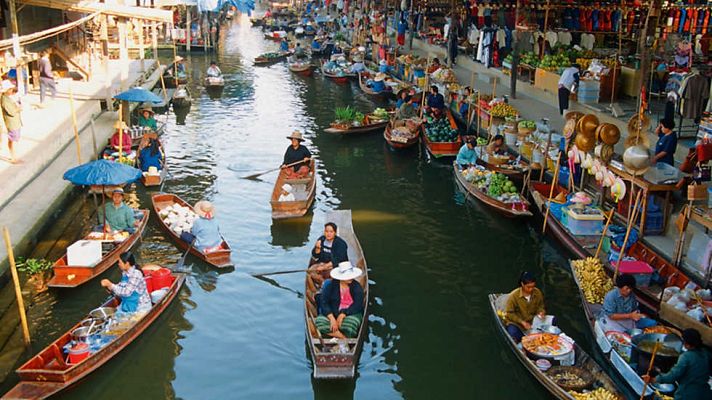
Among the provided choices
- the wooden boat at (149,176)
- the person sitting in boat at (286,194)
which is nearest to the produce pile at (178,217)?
the person sitting in boat at (286,194)

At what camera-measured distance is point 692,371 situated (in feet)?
24.0

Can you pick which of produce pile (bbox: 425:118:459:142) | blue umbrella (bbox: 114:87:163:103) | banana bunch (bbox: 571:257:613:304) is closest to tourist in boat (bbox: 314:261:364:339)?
banana bunch (bbox: 571:257:613:304)

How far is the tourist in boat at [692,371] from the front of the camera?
7.27 metres

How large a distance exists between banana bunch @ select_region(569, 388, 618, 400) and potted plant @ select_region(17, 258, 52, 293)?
8931 millimetres

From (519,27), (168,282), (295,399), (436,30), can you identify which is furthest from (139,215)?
(436,30)

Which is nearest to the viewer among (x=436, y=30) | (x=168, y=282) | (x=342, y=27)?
(x=168, y=282)

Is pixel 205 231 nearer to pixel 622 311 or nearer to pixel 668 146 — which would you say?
pixel 622 311

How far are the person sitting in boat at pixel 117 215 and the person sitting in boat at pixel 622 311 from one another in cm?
879

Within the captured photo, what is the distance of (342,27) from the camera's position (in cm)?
5597

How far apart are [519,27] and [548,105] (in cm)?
334

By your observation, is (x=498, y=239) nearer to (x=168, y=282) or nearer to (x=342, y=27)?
(x=168, y=282)

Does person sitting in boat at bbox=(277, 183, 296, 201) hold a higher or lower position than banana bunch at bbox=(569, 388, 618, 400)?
higher

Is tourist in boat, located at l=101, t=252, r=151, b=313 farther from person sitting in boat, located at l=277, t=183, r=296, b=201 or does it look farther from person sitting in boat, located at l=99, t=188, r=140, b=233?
person sitting in boat, located at l=277, t=183, r=296, b=201

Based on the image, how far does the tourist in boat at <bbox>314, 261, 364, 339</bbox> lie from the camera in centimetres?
944
